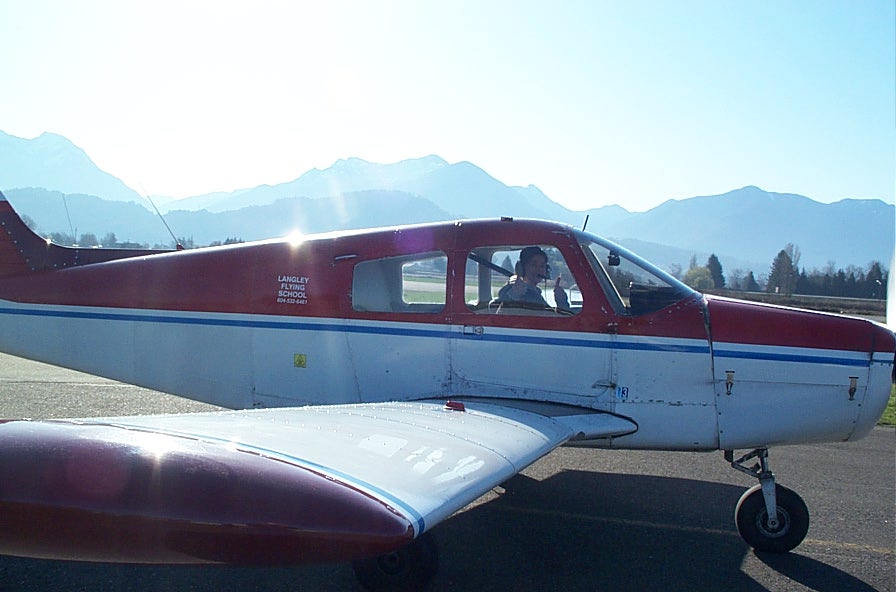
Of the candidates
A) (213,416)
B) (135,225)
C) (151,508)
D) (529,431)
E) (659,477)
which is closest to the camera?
(151,508)

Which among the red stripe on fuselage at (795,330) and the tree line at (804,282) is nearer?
the red stripe on fuselage at (795,330)

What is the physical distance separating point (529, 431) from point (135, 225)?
109380 mm

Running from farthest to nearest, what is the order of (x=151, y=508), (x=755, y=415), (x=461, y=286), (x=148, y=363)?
(x=148, y=363), (x=461, y=286), (x=755, y=415), (x=151, y=508)

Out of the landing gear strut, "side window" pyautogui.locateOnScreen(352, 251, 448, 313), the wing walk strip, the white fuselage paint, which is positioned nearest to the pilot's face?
the white fuselage paint

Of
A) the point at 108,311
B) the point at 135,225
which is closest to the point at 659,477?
the point at 108,311

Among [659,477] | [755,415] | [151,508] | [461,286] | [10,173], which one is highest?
[10,173]

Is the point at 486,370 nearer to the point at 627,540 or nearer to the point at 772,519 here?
the point at 627,540

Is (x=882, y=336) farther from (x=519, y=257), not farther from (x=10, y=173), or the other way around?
(x=10, y=173)

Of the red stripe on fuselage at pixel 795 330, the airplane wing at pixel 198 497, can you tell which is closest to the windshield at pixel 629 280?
the red stripe on fuselage at pixel 795 330

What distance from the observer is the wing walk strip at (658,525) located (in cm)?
493

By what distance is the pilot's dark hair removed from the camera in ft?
17.5

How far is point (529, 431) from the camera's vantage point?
4246 mm

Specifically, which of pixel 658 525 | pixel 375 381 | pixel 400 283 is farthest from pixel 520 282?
pixel 658 525

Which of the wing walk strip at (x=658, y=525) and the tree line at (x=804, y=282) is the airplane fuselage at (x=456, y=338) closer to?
the wing walk strip at (x=658, y=525)
